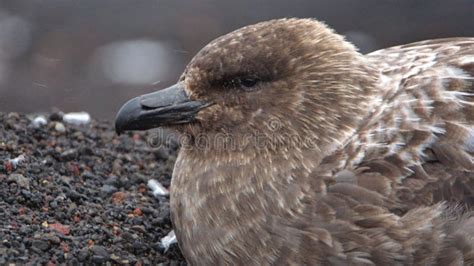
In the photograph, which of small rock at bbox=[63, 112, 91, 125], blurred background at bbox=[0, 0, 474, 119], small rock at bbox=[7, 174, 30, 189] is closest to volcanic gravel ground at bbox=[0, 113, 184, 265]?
small rock at bbox=[7, 174, 30, 189]

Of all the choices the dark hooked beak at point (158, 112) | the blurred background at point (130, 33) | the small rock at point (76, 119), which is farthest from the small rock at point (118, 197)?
the blurred background at point (130, 33)

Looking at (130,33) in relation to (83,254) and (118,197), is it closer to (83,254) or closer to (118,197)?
(118,197)

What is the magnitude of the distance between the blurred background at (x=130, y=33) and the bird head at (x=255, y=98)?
150 inches

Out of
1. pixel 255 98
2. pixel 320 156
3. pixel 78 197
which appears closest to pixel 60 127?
pixel 78 197

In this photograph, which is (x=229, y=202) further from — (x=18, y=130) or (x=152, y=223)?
(x=18, y=130)

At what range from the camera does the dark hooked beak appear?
5.25 metres

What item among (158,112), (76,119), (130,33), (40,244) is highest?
(158,112)

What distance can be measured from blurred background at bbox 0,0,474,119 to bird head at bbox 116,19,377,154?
12.5 ft

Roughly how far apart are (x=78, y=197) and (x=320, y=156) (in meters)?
1.36

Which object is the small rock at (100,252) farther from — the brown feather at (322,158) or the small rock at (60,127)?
the small rock at (60,127)

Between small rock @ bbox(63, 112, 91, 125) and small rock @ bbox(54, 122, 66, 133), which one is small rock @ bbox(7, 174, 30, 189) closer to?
small rock @ bbox(54, 122, 66, 133)

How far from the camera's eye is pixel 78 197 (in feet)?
18.3

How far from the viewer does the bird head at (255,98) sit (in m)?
5.21

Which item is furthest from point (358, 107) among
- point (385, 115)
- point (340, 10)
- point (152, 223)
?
point (340, 10)
